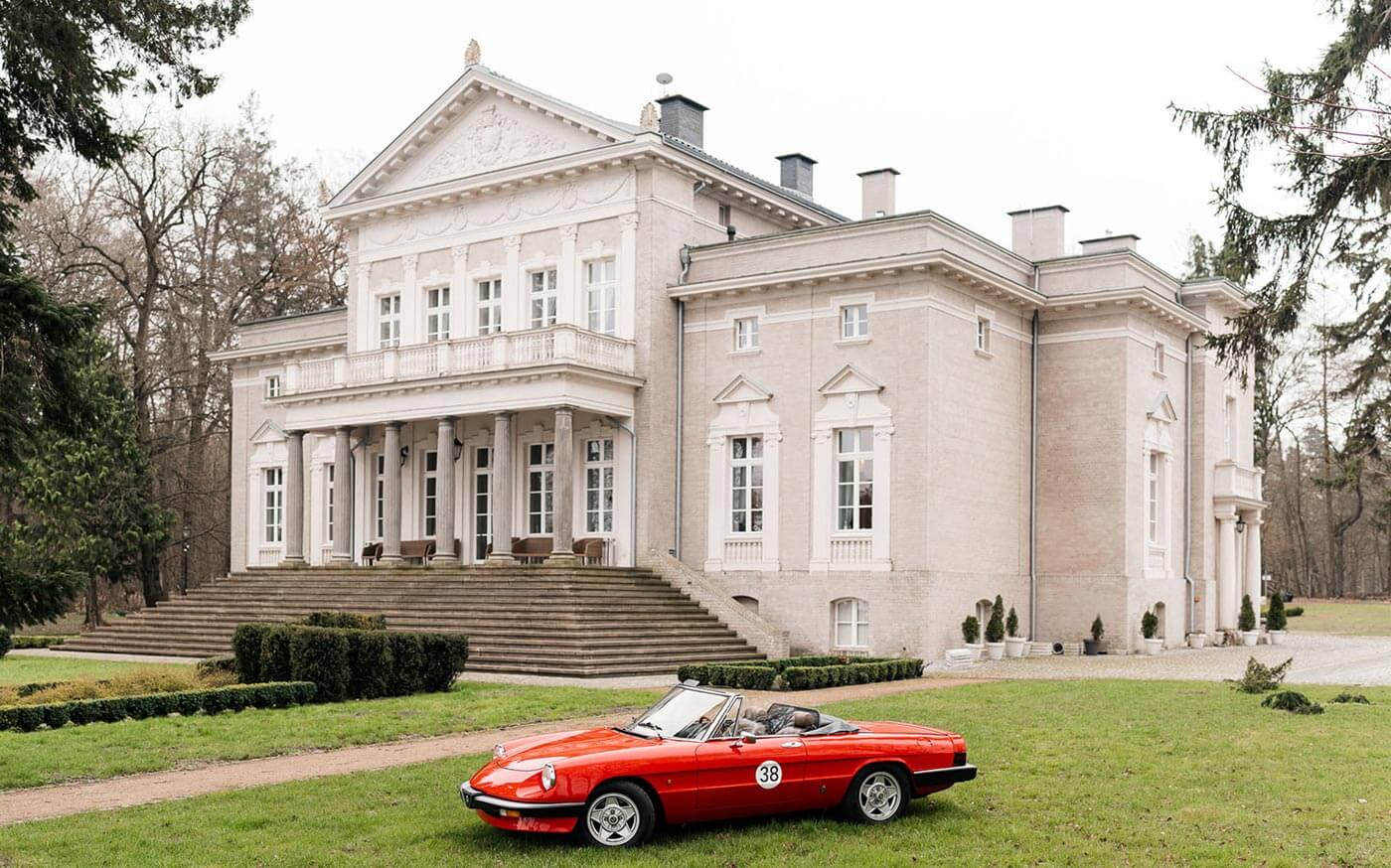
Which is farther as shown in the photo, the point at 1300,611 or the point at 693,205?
the point at 1300,611

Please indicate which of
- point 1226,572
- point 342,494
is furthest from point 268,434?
point 1226,572

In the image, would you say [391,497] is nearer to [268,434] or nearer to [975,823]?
[268,434]

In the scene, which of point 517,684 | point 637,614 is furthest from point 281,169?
point 517,684

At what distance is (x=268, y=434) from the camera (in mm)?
42750

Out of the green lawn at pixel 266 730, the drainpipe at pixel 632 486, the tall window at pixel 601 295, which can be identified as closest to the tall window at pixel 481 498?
the drainpipe at pixel 632 486

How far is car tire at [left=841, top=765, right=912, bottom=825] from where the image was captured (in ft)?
37.4

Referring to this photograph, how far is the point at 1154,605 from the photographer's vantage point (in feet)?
113

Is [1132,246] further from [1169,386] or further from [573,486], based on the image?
[573,486]

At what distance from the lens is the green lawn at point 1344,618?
4641 centimetres

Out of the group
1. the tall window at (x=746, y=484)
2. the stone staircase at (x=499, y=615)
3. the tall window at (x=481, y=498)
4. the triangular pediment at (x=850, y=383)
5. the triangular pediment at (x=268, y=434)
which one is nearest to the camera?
the stone staircase at (x=499, y=615)

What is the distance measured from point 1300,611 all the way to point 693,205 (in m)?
30.7

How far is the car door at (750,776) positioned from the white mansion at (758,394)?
746 inches

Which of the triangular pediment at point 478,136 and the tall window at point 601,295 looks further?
the triangular pediment at point 478,136

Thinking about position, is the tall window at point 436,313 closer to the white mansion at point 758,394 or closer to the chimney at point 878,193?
the white mansion at point 758,394
